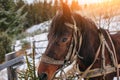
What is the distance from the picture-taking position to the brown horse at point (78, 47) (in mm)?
2986

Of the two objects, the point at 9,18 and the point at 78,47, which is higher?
the point at 9,18

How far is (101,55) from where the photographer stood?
3.46 meters

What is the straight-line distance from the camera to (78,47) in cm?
323

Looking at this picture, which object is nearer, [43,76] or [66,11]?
[43,76]

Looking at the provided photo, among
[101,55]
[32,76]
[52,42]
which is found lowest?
[32,76]

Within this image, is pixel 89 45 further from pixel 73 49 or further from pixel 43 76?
pixel 43 76

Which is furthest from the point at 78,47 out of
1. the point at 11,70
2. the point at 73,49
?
the point at 11,70

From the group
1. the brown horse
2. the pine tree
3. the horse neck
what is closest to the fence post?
the brown horse

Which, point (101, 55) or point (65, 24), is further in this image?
point (101, 55)

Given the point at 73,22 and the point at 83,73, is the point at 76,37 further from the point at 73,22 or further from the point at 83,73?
the point at 83,73

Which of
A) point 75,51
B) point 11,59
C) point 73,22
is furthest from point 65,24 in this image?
point 11,59

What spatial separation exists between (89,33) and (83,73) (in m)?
0.48

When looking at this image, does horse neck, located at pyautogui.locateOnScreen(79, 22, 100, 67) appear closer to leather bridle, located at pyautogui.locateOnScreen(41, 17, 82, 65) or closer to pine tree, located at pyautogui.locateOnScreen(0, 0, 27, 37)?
leather bridle, located at pyautogui.locateOnScreen(41, 17, 82, 65)

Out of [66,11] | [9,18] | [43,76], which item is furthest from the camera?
[9,18]
